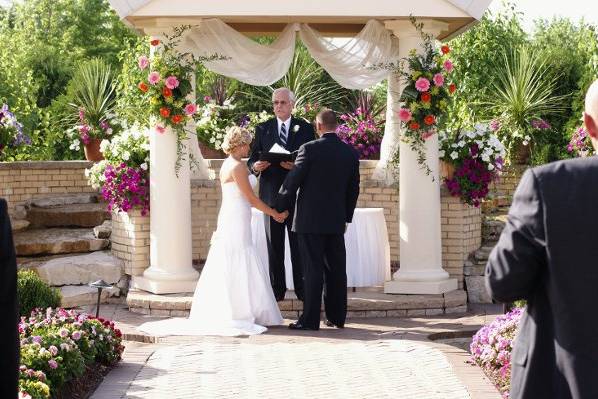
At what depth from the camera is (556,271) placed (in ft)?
11.9

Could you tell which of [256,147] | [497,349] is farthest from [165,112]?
[497,349]

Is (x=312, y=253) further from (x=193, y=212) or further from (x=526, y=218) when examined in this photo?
(x=526, y=218)

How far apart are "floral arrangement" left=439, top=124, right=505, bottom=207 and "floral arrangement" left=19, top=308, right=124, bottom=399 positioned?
189 inches

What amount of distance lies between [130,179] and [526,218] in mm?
8527

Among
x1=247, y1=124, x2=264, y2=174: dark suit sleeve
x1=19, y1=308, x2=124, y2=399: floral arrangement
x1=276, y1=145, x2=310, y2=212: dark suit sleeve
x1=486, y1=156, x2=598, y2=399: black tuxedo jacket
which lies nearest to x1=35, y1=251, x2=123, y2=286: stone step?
x1=247, y1=124, x2=264, y2=174: dark suit sleeve

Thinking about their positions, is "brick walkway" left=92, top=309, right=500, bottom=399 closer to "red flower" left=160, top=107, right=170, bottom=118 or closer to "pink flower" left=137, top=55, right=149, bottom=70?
"red flower" left=160, top=107, right=170, bottom=118

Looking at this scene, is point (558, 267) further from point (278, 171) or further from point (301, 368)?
point (278, 171)

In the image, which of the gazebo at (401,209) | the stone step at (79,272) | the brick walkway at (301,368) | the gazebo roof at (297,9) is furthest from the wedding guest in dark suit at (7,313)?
the stone step at (79,272)

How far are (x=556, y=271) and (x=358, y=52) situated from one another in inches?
333

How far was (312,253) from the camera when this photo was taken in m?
9.78

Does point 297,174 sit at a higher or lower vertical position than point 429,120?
lower

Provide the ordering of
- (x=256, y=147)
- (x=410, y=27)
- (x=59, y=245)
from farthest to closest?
(x=59, y=245) → (x=410, y=27) → (x=256, y=147)

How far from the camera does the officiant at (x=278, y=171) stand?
10633 millimetres

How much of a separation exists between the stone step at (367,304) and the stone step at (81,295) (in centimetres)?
62
